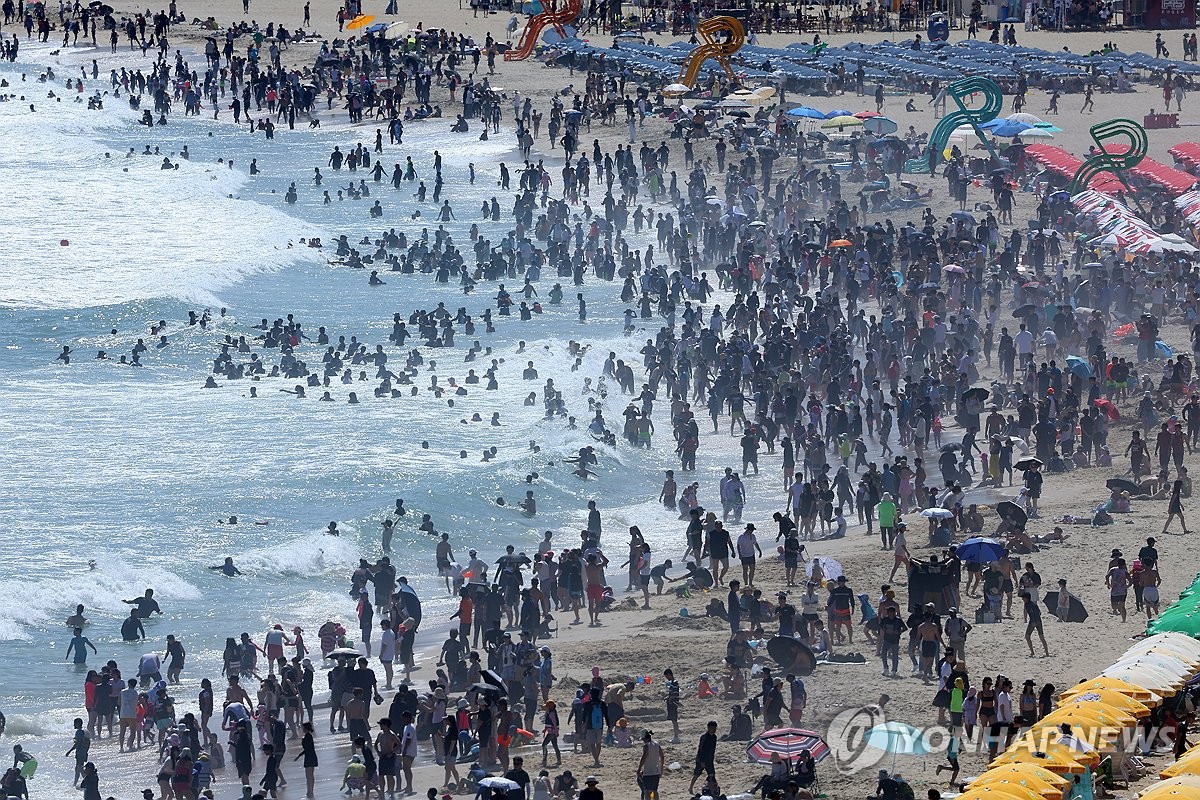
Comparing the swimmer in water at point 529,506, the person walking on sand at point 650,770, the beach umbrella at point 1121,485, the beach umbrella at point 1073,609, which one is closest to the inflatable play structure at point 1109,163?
the beach umbrella at point 1121,485

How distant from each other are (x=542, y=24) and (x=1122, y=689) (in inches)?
1870

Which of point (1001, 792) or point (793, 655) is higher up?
point (1001, 792)

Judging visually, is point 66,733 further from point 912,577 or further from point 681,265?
point 681,265

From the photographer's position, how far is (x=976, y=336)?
32125 millimetres

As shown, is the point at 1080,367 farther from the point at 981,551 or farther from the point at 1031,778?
the point at 1031,778

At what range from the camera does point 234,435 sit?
31984 millimetres

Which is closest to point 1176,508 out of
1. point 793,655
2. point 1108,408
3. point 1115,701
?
point 1108,408

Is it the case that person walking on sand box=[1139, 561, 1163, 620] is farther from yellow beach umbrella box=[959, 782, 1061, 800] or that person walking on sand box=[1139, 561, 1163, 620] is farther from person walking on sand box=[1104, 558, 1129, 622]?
yellow beach umbrella box=[959, 782, 1061, 800]

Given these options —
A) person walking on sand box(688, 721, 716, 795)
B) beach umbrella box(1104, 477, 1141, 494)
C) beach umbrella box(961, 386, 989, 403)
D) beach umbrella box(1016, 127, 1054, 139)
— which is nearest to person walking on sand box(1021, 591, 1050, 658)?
person walking on sand box(688, 721, 716, 795)

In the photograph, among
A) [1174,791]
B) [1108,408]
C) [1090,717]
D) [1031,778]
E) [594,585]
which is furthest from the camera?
[1108,408]

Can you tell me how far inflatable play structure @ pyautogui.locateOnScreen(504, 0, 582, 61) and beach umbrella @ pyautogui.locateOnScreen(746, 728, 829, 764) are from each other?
46586mm

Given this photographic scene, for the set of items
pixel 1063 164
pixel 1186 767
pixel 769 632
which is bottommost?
pixel 769 632

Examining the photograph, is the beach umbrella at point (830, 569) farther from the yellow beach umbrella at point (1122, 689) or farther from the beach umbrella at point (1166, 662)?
the yellow beach umbrella at point (1122, 689)

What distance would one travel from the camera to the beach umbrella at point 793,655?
18734mm
